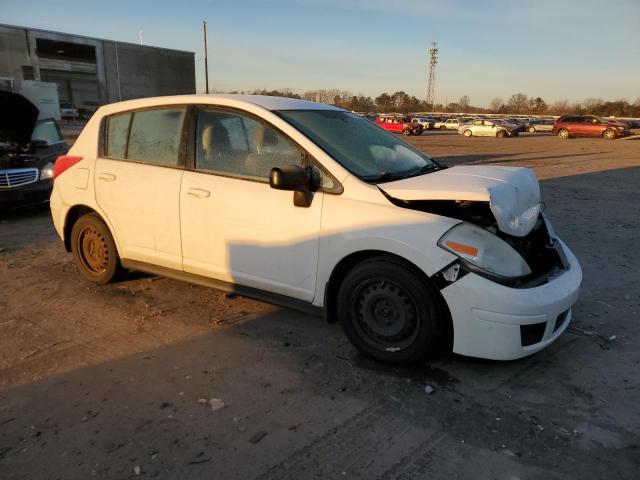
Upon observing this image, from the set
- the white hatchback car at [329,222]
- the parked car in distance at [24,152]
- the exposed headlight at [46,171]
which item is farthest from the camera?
the exposed headlight at [46,171]

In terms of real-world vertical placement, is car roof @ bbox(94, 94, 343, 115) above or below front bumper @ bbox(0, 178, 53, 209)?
above

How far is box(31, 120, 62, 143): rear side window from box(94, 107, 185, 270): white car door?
5213 millimetres

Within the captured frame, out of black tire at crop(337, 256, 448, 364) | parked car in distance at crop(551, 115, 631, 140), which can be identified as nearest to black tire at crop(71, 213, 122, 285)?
black tire at crop(337, 256, 448, 364)

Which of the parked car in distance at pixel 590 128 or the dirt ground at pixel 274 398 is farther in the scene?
the parked car in distance at pixel 590 128

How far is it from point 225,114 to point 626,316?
373cm

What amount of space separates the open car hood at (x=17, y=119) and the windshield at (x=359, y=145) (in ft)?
21.3

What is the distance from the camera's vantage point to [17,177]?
26.6ft

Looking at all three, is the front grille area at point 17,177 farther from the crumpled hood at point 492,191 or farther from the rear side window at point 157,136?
the crumpled hood at point 492,191

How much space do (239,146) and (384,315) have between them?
1.72 metres

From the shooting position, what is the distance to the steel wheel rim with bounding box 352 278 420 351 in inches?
131

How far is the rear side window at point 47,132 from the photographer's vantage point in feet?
29.7

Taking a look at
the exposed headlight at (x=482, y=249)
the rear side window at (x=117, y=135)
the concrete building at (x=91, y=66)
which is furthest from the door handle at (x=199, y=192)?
the concrete building at (x=91, y=66)

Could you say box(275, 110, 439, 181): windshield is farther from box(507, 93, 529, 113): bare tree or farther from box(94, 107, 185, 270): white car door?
box(507, 93, 529, 113): bare tree

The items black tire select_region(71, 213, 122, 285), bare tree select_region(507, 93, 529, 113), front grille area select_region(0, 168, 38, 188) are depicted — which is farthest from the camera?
bare tree select_region(507, 93, 529, 113)
